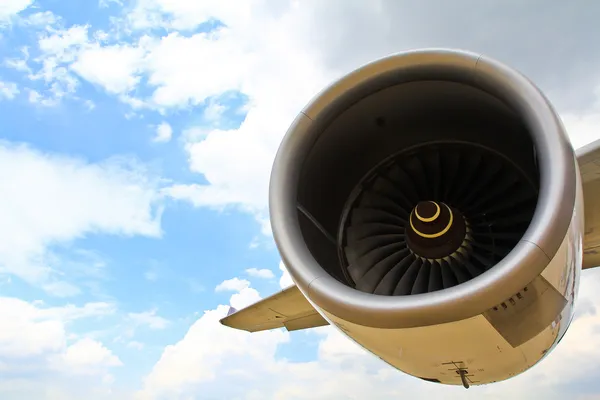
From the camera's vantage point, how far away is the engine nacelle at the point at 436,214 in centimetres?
272

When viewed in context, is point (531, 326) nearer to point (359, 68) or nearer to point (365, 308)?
point (365, 308)

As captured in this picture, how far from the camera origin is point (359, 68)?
354cm

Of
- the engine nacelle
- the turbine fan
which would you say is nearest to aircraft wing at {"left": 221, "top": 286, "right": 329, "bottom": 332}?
the turbine fan

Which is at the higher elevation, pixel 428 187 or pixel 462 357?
pixel 428 187

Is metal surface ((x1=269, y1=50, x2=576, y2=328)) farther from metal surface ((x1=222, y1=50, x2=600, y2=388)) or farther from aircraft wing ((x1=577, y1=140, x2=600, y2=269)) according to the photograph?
aircraft wing ((x1=577, y1=140, x2=600, y2=269))

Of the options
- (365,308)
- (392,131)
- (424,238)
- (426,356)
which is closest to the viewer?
(365,308)

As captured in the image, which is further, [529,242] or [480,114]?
[480,114]

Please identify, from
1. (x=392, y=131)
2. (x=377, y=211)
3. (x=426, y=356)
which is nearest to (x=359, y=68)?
(x=392, y=131)

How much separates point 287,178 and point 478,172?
5.59 feet

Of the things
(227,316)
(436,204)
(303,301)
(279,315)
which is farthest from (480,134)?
(227,316)

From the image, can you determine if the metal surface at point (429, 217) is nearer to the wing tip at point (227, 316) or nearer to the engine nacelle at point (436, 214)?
the engine nacelle at point (436, 214)

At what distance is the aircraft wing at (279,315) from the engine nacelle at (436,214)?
74.5 inches

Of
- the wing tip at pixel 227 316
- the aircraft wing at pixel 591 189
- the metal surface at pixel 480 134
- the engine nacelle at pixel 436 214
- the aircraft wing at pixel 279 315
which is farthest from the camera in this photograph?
the wing tip at pixel 227 316

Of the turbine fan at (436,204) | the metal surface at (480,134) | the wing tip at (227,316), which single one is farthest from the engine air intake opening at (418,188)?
the wing tip at (227,316)
